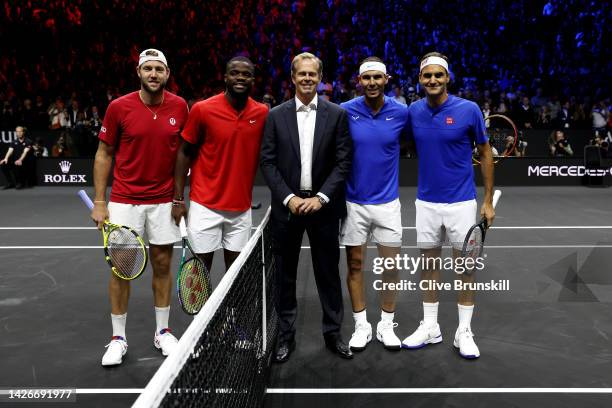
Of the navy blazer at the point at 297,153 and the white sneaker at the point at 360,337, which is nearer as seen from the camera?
the navy blazer at the point at 297,153

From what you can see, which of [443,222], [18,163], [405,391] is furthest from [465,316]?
[18,163]

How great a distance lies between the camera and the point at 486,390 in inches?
136

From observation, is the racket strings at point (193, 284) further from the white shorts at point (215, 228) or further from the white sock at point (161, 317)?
the white sock at point (161, 317)

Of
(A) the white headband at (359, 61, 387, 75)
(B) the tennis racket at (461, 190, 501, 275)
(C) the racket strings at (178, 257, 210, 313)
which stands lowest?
(C) the racket strings at (178, 257, 210, 313)

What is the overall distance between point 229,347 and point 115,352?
1.59 m

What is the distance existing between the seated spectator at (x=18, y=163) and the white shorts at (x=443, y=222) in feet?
36.6

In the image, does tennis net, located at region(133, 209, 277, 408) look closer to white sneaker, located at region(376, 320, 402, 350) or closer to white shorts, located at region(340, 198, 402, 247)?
white shorts, located at region(340, 198, 402, 247)

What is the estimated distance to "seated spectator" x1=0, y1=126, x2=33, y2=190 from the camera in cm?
1277

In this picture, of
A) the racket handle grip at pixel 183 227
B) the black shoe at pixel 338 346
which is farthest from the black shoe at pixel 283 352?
the racket handle grip at pixel 183 227

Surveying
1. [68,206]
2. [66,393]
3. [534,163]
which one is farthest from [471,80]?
[66,393]

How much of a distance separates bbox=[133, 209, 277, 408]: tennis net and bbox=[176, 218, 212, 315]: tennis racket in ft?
1.25

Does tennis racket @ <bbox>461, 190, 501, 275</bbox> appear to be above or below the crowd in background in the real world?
below

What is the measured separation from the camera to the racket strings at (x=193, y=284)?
3.48 meters

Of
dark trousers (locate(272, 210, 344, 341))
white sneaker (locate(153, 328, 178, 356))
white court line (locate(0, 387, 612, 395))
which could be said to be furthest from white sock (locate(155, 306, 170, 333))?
dark trousers (locate(272, 210, 344, 341))
